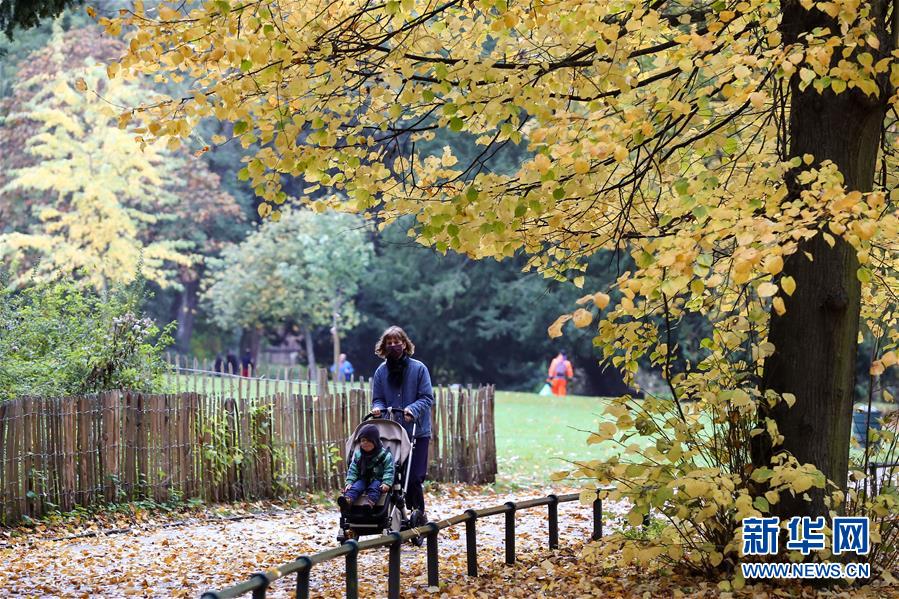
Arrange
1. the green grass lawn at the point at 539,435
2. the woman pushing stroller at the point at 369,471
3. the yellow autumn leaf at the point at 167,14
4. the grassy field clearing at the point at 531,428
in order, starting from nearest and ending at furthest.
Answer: the yellow autumn leaf at the point at 167,14
the woman pushing stroller at the point at 369,471
the grassy field clearing at the point at 531,428
the green grass lawn at the point at 539,435

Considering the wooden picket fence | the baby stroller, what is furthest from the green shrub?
the baby stroller

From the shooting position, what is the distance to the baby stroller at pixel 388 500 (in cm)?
909

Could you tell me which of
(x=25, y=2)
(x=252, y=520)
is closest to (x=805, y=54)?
(x=25, y=2)

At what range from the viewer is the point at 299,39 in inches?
272

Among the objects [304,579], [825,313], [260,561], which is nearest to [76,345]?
[260,561]

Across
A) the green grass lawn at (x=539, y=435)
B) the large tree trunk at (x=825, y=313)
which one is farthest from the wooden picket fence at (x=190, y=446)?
the large tree trunk at (x=825, y=313)

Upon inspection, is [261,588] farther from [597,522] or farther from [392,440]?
[597,522]

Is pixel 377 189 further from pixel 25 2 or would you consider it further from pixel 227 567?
pixel 25 2

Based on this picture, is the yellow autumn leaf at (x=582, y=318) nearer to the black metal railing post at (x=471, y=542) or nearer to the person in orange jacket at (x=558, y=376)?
the black metal railing post at (x=471, y=542)

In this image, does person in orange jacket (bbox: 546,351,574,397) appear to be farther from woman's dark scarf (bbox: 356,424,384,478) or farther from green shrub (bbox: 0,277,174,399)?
woman's dark scarf (bbox: 356,424,384,478)

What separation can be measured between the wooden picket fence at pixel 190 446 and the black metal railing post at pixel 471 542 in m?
4.83

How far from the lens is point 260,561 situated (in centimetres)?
931

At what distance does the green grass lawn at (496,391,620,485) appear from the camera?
18.4m

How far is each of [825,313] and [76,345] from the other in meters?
8.78
